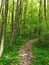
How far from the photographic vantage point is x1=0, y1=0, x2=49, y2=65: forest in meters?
20.8

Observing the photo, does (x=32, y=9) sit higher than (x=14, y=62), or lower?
higher

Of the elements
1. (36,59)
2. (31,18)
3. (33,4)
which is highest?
(33,4)

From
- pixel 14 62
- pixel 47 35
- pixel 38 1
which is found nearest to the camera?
pixel 14 62

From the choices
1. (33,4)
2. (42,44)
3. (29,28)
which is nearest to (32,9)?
(33,4)

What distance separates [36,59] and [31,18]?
21.5 m

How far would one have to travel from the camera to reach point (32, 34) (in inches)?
1863

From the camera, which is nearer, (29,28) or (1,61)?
(1,61)

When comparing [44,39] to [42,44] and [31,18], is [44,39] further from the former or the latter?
[31,18]

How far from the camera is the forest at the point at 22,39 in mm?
20766

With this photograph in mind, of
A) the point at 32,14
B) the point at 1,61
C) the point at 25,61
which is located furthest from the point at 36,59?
the point at 32,14

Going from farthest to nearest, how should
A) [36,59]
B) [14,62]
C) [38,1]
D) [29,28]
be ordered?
[38,1], [29,28], [36,59], [14,62]

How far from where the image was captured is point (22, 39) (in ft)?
127

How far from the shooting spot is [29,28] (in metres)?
39.9

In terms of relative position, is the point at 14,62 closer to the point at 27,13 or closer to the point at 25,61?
the point at 25,61
